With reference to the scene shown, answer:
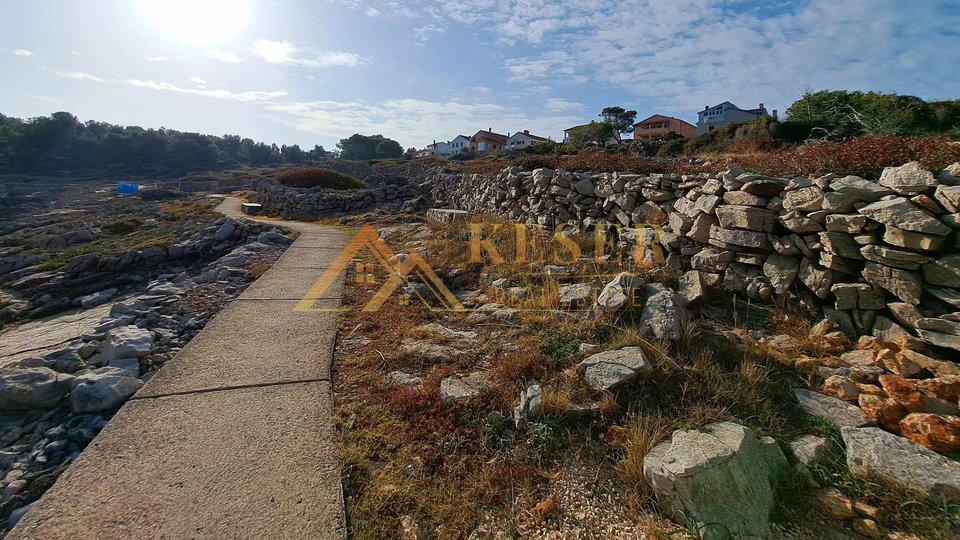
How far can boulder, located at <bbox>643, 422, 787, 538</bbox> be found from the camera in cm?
192

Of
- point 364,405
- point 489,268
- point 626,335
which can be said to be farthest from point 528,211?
point 364,405

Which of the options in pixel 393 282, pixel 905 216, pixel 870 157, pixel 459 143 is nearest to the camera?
pixel 905 216

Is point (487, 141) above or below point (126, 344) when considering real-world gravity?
above

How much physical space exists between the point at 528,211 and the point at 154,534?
7.02 m

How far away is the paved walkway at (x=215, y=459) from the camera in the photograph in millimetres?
1999

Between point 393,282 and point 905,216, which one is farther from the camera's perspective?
point 393,282

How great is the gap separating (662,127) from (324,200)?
4670 centimetres

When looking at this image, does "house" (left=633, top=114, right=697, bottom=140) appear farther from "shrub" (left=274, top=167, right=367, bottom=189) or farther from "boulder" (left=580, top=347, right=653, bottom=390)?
"boulder" (left=580, top=347, right=653, bottom=390)

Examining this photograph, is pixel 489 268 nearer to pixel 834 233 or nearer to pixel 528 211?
pixel 528 211

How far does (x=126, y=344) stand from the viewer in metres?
3.64

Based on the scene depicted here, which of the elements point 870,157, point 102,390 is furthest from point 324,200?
point 870,157

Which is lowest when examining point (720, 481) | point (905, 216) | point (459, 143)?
point (720, 481)

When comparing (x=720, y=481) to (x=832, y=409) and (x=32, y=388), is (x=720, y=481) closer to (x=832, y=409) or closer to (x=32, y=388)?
(x=832, y=409)

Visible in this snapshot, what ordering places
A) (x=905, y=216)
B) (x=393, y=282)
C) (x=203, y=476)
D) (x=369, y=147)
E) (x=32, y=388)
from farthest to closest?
1. (x=369, y=147)
2. (x=393, y=282)
3. (x=32, y=388)
4. (x=905, y=216)
5. (x=203, y=476)
